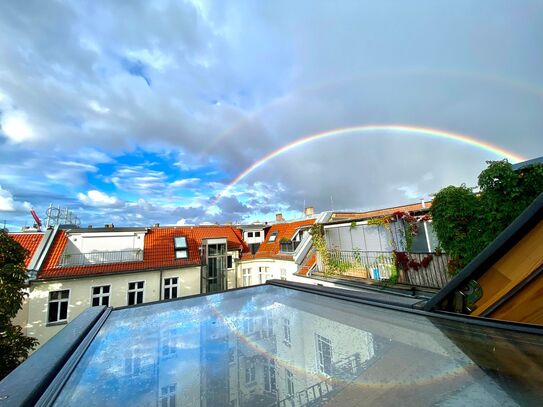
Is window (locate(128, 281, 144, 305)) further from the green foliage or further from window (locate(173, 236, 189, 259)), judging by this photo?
the green foliage

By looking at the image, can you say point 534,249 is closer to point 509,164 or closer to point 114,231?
point 509,164

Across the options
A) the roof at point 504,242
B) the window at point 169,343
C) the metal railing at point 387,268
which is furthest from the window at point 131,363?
the metal railing at point 387,268

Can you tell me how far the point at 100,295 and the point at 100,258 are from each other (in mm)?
2635

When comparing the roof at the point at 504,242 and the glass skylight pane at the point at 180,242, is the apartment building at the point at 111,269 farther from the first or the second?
the roof at the point at 504,242

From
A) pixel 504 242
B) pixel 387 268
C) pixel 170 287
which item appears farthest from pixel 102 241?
pixel 504 242

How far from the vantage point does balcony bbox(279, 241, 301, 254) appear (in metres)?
16.9

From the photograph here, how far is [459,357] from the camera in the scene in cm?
124

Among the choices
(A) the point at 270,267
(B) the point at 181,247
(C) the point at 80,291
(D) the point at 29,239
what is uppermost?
(D) the point at 29,239

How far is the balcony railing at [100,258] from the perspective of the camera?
46.8 feet

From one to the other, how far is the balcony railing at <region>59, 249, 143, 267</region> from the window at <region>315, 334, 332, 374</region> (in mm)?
17884

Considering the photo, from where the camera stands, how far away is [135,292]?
15.1m

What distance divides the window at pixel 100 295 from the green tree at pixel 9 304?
5.55 meters

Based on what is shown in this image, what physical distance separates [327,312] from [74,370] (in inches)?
76.5

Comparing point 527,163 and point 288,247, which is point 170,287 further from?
point 527,163
